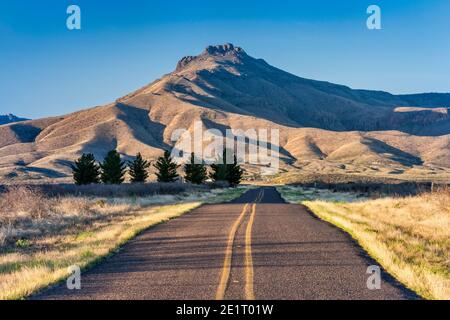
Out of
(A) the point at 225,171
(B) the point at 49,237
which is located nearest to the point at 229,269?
(B) the point at 49,237

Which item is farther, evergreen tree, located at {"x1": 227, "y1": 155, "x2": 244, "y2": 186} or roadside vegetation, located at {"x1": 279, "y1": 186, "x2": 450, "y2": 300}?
evergreen tree, located at {"x1": 227, "y1": 155, "x2": 244, "y2": 186}

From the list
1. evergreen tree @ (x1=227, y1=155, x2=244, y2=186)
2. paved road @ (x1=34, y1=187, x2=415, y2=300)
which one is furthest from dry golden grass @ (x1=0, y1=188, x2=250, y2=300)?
evergreen tree @ (x1=227, y1=155, x2=244, y2=186)

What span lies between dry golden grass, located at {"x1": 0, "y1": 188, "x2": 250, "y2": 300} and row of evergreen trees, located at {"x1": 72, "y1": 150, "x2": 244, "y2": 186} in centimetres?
3550

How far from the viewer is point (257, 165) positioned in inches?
6353

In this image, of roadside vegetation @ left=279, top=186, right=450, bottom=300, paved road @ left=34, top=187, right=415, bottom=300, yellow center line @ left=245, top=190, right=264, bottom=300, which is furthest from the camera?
roadside vegetation @ left=279, top=186, right=450, bottom=300

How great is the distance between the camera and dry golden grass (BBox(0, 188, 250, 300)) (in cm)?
896

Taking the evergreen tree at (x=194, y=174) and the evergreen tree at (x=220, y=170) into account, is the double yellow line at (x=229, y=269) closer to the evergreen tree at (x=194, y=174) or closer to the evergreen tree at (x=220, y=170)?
the evergreen tree at (x=194, y=174)

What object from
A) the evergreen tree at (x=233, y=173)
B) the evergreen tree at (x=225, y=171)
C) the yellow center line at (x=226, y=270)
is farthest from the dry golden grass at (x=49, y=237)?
the evergreen tree at (x=233, y=173)

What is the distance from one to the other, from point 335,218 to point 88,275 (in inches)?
493

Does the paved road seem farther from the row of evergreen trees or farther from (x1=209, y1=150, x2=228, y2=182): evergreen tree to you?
(x1=209, y1=150, x2=228, y2=182): evergreen tree

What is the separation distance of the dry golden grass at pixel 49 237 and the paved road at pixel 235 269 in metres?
0.60

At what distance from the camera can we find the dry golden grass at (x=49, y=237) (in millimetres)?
8961
